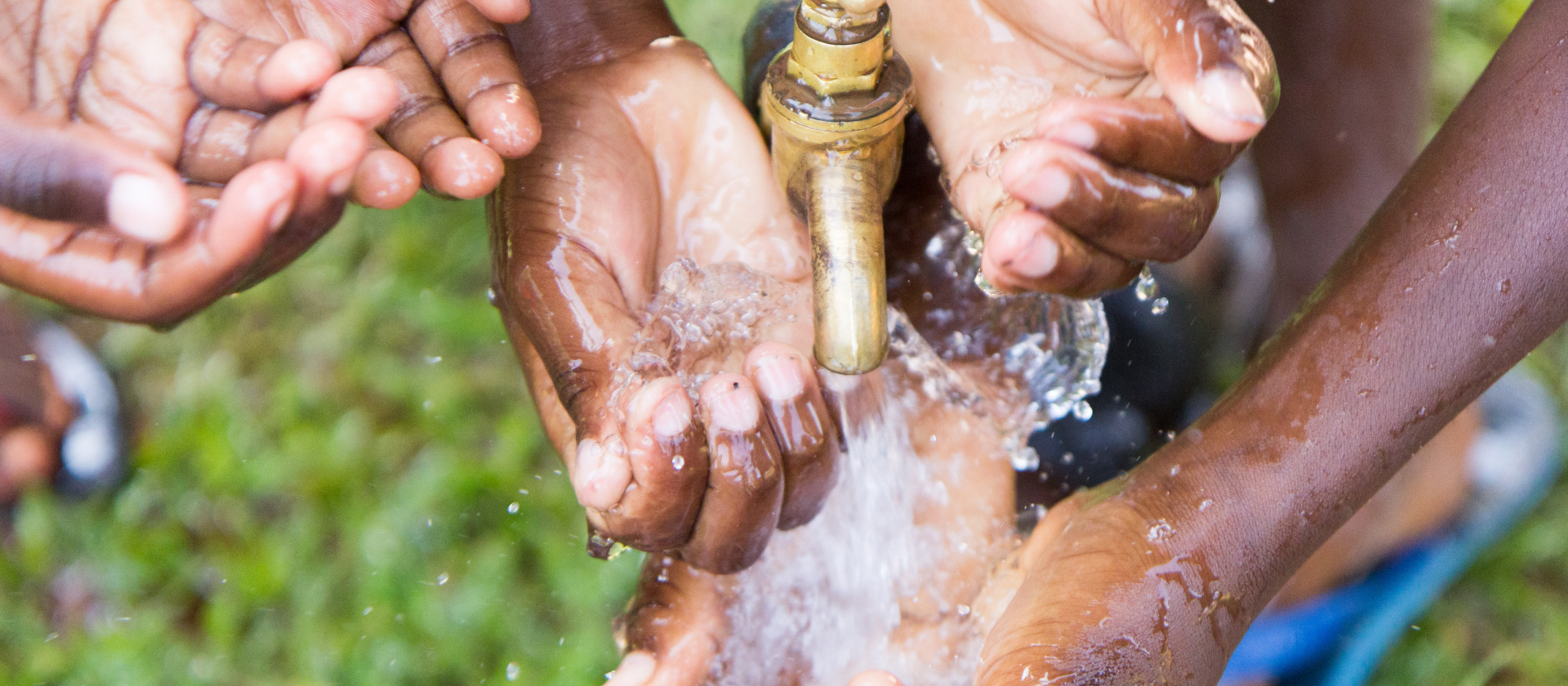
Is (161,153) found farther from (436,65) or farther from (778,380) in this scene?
(778,380)

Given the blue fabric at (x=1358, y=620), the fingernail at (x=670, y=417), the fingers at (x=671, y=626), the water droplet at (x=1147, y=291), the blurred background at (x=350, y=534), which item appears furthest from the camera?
the blurred background at (x=350, y=534)

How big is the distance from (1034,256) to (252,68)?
740mm

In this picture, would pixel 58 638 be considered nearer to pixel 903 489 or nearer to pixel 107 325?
pixel 107 325

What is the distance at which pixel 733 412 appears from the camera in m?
1.00

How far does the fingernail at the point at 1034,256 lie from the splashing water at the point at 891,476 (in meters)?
0.34

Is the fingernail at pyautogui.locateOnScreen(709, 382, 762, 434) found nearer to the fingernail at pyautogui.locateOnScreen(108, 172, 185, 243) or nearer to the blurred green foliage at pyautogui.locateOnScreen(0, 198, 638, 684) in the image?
the fingernail at pyautogui.locateOnScreen(108, 172, 185, 243)

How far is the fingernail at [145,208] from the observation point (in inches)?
34.4

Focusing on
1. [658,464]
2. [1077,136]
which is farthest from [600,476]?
[1077,136]

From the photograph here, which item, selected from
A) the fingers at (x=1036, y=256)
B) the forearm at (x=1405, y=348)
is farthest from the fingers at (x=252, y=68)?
the forearm at (x=1405, y=348)

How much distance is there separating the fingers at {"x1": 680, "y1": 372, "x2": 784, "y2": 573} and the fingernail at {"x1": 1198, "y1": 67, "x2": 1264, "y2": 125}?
1.57 feet

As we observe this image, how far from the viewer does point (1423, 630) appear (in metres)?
1.92

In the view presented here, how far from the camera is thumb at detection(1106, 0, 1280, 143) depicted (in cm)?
86

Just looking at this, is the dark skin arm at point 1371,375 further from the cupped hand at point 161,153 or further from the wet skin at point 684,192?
the cupped hand at point 161,153

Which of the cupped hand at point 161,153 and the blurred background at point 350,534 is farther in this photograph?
the blurred background at point 350,534
